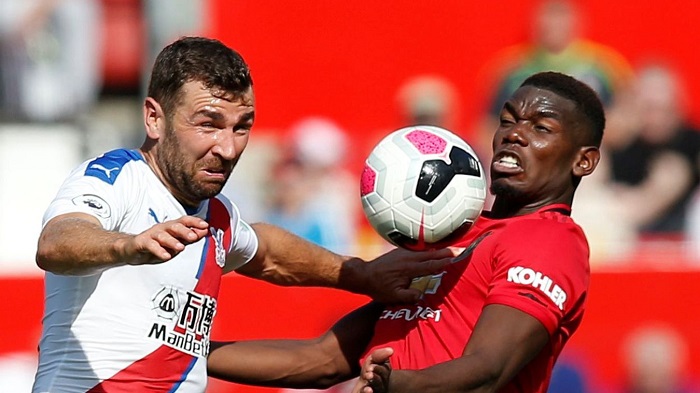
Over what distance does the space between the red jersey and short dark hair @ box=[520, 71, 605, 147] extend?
398mm

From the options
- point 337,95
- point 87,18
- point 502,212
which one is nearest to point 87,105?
point 87,18

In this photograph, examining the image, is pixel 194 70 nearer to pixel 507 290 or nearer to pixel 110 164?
pixel 110 164

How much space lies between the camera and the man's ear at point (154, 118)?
5074 mm

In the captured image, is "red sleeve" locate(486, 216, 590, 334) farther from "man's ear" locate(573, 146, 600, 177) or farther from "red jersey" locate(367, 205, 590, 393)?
"man's ear" locate(573, 146, 600, 177)

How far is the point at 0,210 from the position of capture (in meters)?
11.1

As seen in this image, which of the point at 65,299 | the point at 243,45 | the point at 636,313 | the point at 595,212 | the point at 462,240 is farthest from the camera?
the point at 243,45

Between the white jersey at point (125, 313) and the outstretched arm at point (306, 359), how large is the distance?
29.4 inches

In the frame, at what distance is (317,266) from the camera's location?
6.07m

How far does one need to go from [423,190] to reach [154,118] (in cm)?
121

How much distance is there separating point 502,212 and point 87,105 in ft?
25.5

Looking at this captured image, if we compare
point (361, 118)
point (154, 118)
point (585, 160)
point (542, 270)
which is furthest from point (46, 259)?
point (361, 118)

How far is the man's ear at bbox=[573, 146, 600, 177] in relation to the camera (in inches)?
218

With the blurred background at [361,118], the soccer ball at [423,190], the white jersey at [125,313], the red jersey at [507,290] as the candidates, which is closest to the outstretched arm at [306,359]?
the red jersey at [507,290]

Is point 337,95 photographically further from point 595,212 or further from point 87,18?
point 595,212
